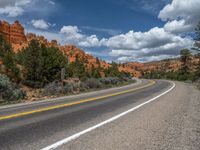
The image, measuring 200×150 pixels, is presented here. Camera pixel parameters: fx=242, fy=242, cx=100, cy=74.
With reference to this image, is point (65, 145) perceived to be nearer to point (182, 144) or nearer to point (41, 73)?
point (182, 144)

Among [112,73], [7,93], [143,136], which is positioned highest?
[143,136]

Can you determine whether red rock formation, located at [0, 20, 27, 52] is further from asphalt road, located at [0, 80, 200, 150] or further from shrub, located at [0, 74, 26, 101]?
asphalt road, located at [0, 80, 200, 150]

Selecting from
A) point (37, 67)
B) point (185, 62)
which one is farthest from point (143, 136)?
point (185, 62)

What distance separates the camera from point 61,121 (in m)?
7.28

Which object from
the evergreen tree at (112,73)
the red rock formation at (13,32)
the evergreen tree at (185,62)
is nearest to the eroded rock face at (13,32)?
the red rock formation at (13,32)

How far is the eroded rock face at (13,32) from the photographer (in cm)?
13000

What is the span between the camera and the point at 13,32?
443 feet

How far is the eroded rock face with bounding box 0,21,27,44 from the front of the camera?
130000mm

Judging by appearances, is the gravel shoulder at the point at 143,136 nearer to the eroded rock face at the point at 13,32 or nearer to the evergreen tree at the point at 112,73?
the evergreen tree at the point at 112,73

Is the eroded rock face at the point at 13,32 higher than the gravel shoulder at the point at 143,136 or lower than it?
higher

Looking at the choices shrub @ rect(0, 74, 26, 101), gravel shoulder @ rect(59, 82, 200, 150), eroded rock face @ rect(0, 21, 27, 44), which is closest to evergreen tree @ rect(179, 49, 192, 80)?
shrub @ rect(0, 74, 26, 101)

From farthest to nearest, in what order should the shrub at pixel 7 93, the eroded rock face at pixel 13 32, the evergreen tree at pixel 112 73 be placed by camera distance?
the eroded rock face at pixel 13 32 < the evergreen tree at pixel 112 73 < the shrub at pixel 7 93

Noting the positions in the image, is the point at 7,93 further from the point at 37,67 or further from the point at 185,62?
the point at 185,62

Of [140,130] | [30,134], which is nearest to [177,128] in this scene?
[140,130]
